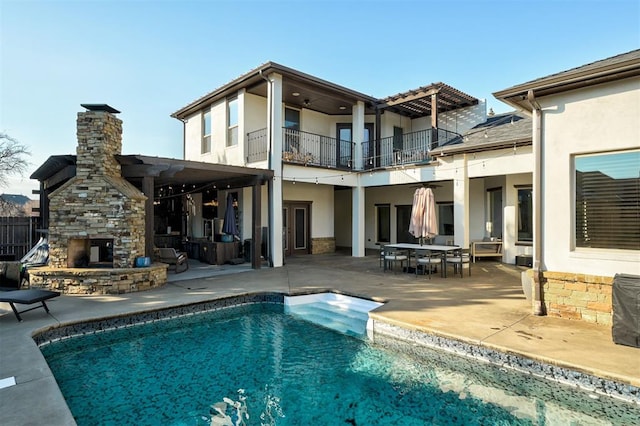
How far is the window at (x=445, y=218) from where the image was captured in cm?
1528

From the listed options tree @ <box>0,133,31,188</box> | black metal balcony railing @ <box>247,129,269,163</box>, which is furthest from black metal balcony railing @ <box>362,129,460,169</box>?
tree @ <box>0,133,31,188</box>

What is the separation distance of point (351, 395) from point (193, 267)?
9.25 metres

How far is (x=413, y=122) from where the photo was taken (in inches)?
672

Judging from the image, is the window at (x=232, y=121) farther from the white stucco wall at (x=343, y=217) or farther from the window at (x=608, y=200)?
the window at (x=608, y=200)

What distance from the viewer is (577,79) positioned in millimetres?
5430

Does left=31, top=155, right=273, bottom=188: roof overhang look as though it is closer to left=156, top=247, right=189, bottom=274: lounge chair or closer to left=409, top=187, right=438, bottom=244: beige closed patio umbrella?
left=156, top=247, right=189, bottom=274: lounge chair

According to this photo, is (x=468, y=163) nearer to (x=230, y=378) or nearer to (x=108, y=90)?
(x=230, y=378)

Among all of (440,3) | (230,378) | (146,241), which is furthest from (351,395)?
(440,3)

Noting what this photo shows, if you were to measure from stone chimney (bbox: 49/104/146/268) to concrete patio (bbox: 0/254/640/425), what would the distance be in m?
1.38

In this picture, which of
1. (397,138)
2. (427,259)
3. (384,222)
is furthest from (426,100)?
(427,259)

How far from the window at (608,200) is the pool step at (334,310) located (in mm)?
3959

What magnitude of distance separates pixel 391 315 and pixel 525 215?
9031mm

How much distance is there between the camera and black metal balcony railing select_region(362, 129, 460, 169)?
1496 centimetres

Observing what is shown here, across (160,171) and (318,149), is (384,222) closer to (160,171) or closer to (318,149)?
(318,149)
